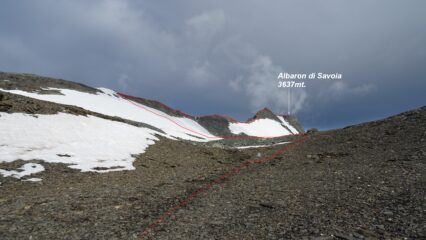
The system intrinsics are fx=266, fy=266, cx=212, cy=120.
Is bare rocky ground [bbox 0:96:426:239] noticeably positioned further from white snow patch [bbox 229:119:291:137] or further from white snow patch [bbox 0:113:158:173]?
white snow patch [bbox 229:119:291:137]

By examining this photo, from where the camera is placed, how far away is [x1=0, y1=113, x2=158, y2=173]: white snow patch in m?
16.8

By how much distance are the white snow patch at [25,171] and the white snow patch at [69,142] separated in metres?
1.08

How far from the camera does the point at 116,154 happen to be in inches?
792

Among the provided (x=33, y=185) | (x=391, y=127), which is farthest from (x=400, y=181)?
(x=33, y=185)

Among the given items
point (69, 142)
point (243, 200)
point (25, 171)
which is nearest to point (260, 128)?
point (69, 142)

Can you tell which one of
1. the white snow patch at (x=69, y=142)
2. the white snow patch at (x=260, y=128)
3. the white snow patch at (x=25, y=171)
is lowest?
the white snow patch at (x=25, y=171)

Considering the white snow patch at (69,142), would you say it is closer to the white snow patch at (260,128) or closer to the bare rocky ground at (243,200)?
the bare rocky ground at (243,200)

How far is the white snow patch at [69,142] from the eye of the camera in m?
16.8

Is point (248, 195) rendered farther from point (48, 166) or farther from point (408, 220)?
point (48, 166)

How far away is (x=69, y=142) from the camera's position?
64.9 ft

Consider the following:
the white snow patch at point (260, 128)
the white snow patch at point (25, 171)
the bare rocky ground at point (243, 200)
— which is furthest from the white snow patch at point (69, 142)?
the white snow patch at point (260, 128)

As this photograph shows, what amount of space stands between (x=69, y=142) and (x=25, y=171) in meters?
5.62

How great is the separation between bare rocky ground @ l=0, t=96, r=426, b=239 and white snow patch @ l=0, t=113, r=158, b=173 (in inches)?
51.8

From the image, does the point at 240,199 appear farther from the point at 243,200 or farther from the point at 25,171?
the point at 25,171
